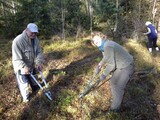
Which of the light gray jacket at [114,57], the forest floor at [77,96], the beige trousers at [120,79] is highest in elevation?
the light gray jacket at [114,57]

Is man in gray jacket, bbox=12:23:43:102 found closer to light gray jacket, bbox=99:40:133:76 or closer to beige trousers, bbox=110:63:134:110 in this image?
light gray jacket, bbox=99:40:133:76

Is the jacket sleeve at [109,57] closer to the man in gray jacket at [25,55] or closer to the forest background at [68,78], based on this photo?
the forest background at [68,78]

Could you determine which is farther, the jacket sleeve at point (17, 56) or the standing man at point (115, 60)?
the jacket sleeve at point (17, 56)

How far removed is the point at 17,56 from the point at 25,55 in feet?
0.90

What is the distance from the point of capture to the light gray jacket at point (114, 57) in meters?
4.47

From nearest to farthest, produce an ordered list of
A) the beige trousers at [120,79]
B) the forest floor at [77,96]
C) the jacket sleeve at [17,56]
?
the beige trousers at [120,79]
the jacket sleeve at [17,56]
the forest floor at [77,96]

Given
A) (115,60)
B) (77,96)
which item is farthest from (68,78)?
(115,60)

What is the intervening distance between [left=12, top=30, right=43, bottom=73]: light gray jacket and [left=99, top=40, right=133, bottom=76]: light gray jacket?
181cm

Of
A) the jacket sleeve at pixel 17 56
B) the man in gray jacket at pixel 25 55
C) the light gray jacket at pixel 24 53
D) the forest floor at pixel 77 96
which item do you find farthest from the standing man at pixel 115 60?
the jacket sleeve at pixel 17 56

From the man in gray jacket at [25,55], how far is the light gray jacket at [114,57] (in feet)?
5.47

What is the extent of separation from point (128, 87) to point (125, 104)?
0.92m

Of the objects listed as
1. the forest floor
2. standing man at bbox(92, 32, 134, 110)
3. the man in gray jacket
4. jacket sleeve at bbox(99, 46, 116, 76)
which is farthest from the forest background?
jacket sleeve at bbox(99, 46, 116, 76)

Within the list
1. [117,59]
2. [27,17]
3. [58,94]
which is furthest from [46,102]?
[27,17]

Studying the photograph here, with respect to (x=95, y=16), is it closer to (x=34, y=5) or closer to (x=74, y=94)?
(x=34, y=5)
